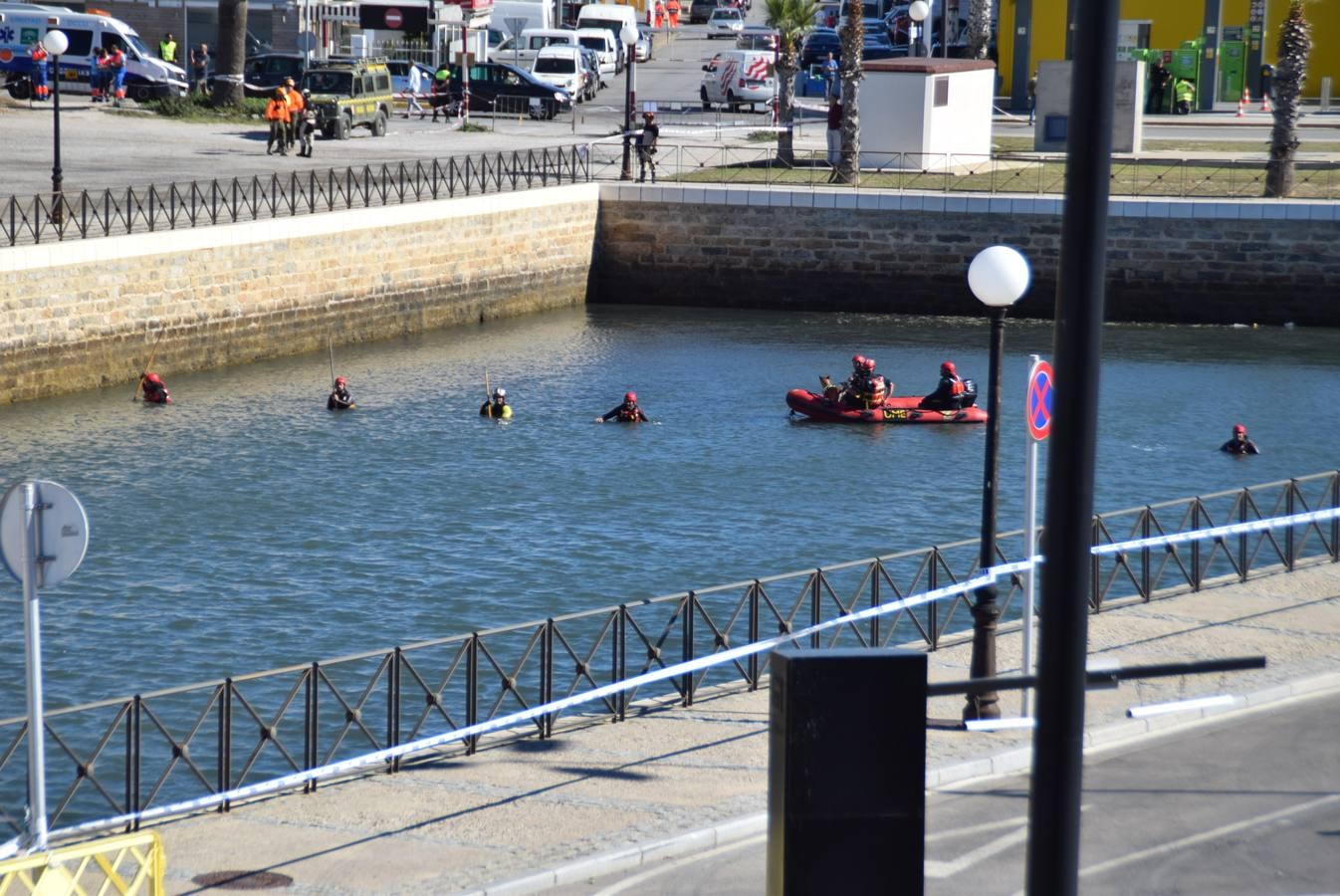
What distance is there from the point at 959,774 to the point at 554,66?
48.3 metres

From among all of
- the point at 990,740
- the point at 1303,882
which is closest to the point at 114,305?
the point at 990,740

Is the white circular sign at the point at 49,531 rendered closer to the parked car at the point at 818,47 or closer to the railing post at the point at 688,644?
the railing post at the point at 688,644

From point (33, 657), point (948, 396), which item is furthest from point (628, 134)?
point (33, 657)

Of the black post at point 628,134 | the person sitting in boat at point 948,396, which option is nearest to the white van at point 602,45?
the black post at point 628,134

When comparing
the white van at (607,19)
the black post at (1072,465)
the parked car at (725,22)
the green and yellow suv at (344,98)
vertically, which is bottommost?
the black post at (1072,465)

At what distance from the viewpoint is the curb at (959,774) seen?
1108cm

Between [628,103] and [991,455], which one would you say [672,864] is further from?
[628,103]

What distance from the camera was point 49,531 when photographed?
10.2 meters

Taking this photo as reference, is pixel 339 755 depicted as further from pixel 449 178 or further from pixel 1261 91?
pixel 1261 91

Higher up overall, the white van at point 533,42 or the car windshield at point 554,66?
the white van at point 533,42

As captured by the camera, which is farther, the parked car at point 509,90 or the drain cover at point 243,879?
the parked car at point 509,90

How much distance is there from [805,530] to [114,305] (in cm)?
1325

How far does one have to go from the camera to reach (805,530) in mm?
25109

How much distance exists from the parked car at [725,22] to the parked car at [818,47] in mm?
12055
